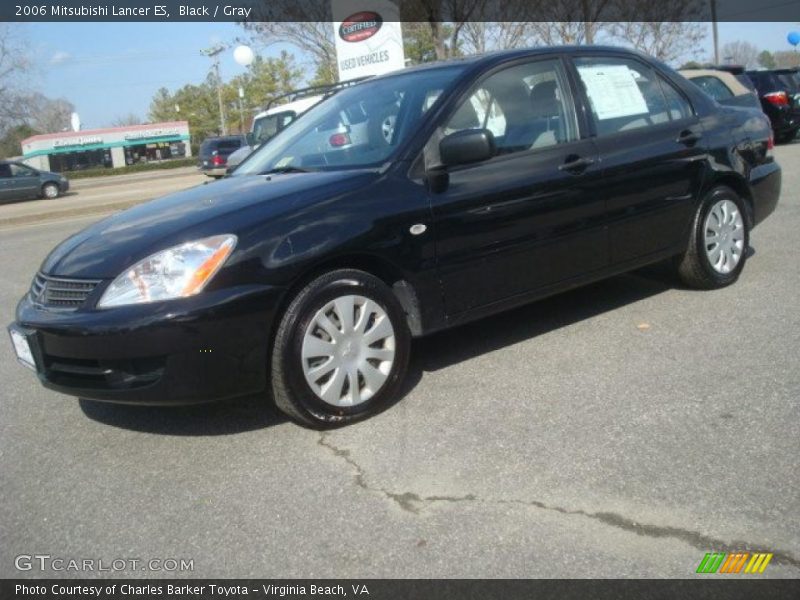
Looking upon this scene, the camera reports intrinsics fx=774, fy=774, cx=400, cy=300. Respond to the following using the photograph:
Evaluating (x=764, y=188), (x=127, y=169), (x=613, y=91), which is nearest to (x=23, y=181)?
(x=127, y=169)

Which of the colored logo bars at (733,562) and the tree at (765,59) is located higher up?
the tree at (765,59)

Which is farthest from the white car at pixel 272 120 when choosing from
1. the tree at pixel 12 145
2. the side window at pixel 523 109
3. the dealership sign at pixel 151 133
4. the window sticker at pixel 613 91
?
the dealership sign at pixel 151 133

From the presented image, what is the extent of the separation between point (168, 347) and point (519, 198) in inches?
80.8

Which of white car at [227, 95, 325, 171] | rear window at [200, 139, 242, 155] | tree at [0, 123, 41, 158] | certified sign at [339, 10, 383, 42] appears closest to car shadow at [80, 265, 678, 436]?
white car at [227, 95, 325, 171]

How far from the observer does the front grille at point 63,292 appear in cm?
345

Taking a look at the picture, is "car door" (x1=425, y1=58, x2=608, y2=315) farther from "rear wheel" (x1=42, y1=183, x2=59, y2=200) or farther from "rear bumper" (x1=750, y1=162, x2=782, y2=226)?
"rear wheel" (x1=42, y1=183, x2=59, y2=200)

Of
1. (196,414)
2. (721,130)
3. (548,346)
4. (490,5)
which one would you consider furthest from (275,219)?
(490,5)

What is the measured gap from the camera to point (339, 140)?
176 inches

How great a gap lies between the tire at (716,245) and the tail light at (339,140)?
2.47m

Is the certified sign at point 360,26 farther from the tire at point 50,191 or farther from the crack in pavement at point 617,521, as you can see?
the crack in pavement at point 617,521

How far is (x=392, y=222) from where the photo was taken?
380 cm
